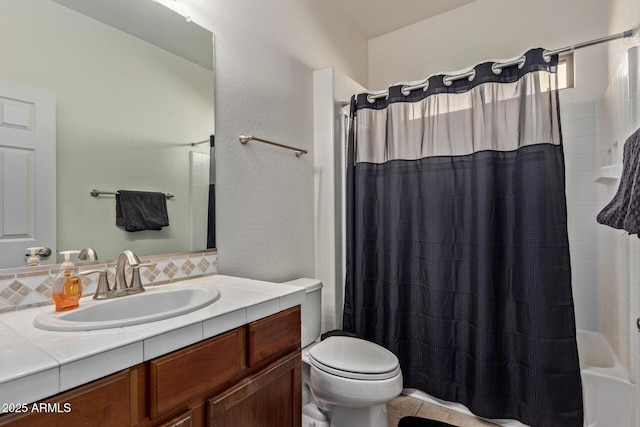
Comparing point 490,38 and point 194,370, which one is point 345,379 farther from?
point 490,38

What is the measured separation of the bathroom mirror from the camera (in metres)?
1.03

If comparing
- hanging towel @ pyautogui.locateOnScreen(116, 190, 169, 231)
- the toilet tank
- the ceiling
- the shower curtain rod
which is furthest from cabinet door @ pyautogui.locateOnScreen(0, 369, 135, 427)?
the ceiling

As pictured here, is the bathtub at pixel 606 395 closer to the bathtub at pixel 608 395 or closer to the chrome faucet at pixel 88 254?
the bathtub at pixel 608 395

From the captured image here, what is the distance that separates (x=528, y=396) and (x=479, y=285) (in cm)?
58

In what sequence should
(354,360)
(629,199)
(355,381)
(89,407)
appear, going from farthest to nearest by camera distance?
1. (354,360)
2. (355,381)
3. (629,199)
4. (89,407)

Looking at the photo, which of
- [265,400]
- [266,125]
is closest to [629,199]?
[265,400]

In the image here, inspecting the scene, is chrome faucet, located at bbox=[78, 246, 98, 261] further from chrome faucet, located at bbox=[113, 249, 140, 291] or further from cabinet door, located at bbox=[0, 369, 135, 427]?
cabinet door, located at bbox=[0, 369, 135, 427]

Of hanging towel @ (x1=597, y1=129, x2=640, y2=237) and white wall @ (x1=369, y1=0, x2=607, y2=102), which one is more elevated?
white wall @ (x1=369, y1=0, x2=607, y2=102)

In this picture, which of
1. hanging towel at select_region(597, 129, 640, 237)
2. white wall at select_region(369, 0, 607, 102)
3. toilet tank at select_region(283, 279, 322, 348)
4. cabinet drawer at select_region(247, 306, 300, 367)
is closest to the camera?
hanging towel at select_region(597, 129, 640, 237)

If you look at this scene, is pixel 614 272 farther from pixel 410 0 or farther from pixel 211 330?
pixel 410 0

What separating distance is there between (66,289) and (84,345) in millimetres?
356

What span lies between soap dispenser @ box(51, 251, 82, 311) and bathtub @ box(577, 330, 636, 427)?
6.95ft

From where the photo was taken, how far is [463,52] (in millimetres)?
2504

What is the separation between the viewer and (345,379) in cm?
141
